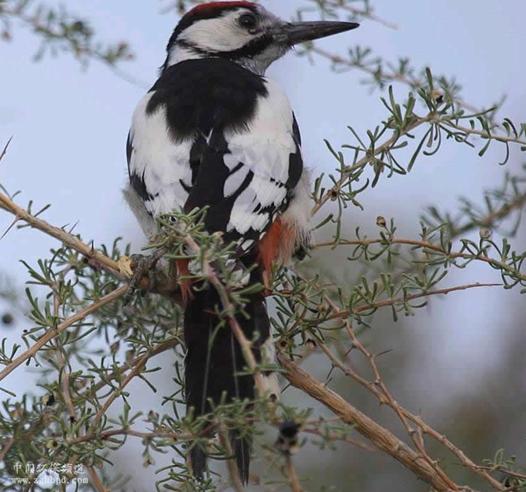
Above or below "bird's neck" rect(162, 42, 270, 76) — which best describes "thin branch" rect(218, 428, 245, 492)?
below

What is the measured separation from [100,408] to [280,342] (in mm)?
503

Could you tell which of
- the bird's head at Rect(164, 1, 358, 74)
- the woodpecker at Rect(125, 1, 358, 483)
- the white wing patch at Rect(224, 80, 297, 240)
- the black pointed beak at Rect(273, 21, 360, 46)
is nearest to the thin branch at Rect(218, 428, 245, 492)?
the woodpecker at Rect(125, 1, 358, 483)

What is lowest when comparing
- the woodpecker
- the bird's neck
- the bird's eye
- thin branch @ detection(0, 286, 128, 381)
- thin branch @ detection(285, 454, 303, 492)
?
thin branch @ detection(285, 454, 303, 492)

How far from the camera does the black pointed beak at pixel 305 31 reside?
12.3ft

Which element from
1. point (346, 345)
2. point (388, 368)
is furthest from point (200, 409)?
point (388, 368)

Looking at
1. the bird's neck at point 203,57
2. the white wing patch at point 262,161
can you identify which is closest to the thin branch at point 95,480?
the white wing patch at point 262,161

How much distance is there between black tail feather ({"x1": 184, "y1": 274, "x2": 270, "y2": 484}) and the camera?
2.21m

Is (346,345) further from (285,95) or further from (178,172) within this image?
(285,95)

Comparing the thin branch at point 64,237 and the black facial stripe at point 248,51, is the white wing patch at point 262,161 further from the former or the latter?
the black facial stripe at point 248,51

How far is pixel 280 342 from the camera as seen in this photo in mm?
2318

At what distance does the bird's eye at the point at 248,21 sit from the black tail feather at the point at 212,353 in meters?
1.83

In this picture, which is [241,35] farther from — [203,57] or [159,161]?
[159,161]

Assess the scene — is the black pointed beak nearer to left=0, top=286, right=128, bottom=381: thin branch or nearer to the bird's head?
the bird's head

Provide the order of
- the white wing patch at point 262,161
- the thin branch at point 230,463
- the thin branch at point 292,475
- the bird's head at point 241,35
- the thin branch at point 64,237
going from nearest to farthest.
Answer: the thin branch at point 292,475
the thin branch at point 230,463
the thin branch at point 64,237
the white wing patch at point 262,161
the bird's head at point 241,35
